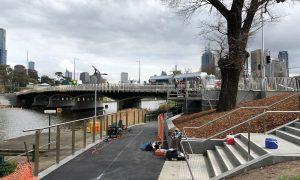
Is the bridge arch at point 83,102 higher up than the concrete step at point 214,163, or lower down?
lower down

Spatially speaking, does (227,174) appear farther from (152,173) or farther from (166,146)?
(166,146)

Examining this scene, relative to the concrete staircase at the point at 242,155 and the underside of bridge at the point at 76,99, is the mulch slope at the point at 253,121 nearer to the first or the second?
the concrete staircase at the point at 242,155

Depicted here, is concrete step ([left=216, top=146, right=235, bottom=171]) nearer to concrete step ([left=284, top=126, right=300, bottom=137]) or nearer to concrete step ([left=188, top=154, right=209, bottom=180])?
concrete step ([left=188, top=154, right=209, bottom=180])

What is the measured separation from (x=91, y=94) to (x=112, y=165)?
91591 mm

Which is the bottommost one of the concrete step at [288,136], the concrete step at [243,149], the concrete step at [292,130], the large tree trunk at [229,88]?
the concrete step at [243,149]

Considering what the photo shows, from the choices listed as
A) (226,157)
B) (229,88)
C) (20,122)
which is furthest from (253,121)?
(20,122)

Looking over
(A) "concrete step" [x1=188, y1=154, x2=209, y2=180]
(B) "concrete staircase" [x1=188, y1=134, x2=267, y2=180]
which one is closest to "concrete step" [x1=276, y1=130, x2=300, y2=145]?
(B) "concrete staircase" [x1=188, y1=134, x2=267, y2=180]

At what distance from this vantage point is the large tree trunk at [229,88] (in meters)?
24.4

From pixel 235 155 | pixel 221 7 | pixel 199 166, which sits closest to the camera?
pixel 235 155

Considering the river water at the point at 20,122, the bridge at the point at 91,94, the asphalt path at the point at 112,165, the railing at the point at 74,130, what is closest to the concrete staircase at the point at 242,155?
the asphalt path at the point at 112,165

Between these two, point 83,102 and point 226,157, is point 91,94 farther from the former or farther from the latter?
point 226,157

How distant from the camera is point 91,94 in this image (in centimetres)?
10550

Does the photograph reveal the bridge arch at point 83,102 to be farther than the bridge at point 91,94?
Yes

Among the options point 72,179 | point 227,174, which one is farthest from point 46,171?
point 227,174
